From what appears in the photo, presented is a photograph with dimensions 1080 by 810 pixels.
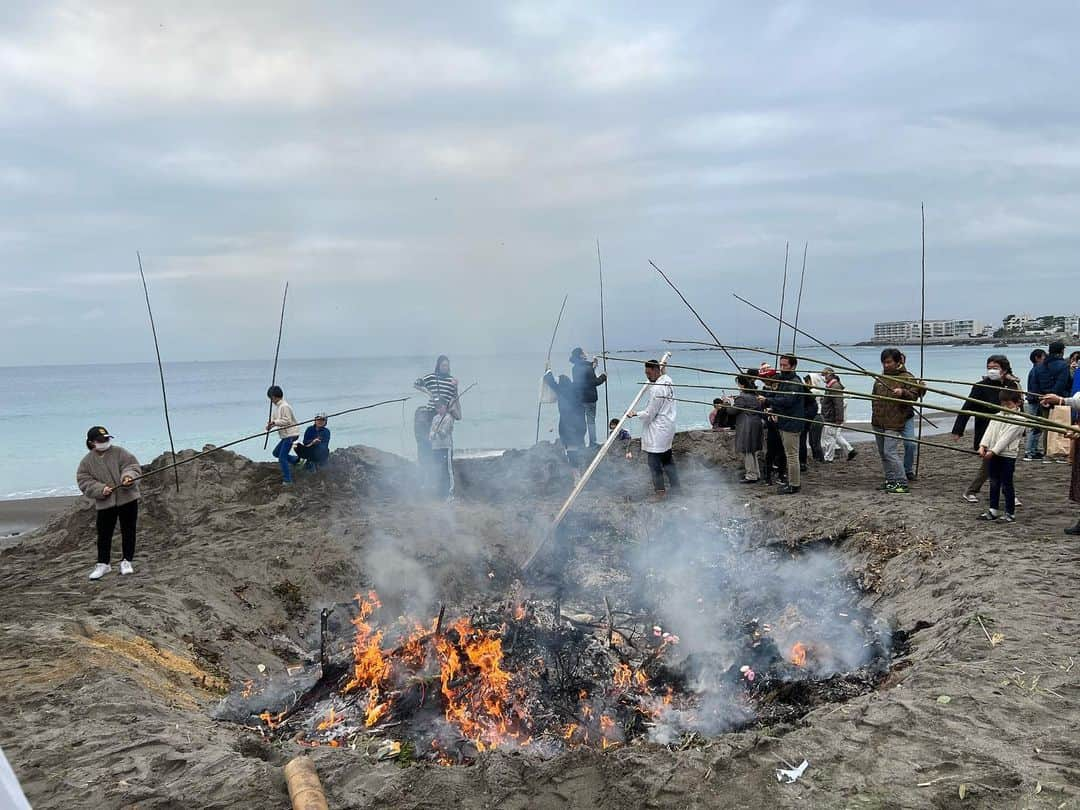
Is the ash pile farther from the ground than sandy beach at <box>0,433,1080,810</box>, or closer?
closer

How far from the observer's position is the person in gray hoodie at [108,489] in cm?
690

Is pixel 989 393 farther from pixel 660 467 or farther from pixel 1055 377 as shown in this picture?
pixel 660 467

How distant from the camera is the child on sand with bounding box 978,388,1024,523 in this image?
6.86m

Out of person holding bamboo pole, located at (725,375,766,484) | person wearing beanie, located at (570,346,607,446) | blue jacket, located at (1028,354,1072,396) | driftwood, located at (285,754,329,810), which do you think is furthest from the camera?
person wearing beanie, located at (570,346,607,446)

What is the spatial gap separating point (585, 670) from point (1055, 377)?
9534mm

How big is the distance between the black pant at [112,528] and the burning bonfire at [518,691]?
2886 millimetres

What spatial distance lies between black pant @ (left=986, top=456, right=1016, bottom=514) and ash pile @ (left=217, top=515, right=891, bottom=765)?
1933 millimetres

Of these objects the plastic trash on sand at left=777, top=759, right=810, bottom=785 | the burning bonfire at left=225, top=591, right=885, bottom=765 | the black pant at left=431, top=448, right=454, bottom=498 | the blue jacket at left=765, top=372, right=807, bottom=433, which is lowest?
the burning bonfire at left=225, top=591, right=885, bottom=765

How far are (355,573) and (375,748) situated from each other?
3.63 m

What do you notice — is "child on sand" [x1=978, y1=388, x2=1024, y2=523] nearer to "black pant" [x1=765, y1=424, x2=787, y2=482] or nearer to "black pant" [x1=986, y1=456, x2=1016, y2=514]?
"black pant" [x1=986, y1=456, x2=1016, y2=514]

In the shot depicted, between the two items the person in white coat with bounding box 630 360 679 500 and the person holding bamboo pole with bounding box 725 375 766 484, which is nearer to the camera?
the person in white coat with bounding box 630 360 679 500

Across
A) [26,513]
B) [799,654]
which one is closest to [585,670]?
[799,654]

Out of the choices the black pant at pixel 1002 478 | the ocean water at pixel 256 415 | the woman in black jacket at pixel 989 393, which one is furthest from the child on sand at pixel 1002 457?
the ocean water at pixel 256 415

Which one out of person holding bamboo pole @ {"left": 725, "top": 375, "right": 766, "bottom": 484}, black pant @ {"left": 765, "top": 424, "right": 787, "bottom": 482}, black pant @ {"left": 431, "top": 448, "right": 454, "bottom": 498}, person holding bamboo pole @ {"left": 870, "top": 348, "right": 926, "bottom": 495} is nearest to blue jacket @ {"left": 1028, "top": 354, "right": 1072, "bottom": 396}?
person holding bamboo pole @ {"left": 870, "top": 348, "right": 926, "bottom": 495}
